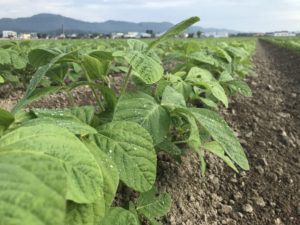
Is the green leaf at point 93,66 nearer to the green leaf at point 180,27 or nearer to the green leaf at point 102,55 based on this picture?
the green leaf at point 102,55

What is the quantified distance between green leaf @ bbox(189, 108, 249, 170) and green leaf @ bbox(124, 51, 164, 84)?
0.19 m

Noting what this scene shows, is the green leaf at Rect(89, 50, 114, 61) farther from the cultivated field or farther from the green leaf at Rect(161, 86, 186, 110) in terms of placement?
the green leaf at Rect(161, 86, 186, 110)

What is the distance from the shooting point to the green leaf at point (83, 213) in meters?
0.94

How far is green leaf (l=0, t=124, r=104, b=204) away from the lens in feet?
2.63

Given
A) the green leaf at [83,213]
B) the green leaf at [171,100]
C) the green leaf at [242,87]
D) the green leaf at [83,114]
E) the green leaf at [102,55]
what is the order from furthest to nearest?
the green leaf at [242,87], the green leaf at [102,55], the green leaf at [171,100], the green leaf at [83,114], the green leaf at [83,213]

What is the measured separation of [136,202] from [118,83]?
4396 mm

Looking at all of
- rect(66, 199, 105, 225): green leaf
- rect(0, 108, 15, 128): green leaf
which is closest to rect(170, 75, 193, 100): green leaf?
rect(0, 108, 15, 128): green leaf

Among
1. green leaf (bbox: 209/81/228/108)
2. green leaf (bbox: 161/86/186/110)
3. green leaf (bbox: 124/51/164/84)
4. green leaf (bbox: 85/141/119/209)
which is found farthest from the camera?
green leaf (bbox: 209/81/228/108)

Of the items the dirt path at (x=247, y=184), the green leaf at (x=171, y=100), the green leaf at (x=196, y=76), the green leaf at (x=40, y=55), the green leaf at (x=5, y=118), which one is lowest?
the dirt path at (x=247, y=184)

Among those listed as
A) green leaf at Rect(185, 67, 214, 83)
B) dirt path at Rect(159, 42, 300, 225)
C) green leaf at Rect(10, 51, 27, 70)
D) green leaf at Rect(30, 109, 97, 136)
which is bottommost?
dirt path at Rect(159, 42, 300, 225)

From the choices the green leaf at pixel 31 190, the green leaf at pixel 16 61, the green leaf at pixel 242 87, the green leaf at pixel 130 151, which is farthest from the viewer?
the green leaf at pixel 16 61

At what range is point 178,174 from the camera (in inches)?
94.3

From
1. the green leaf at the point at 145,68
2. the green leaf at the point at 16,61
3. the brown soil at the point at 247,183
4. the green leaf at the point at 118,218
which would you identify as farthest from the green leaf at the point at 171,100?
the green leaf at the point at 16,61

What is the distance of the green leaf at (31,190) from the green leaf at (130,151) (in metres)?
0.48
